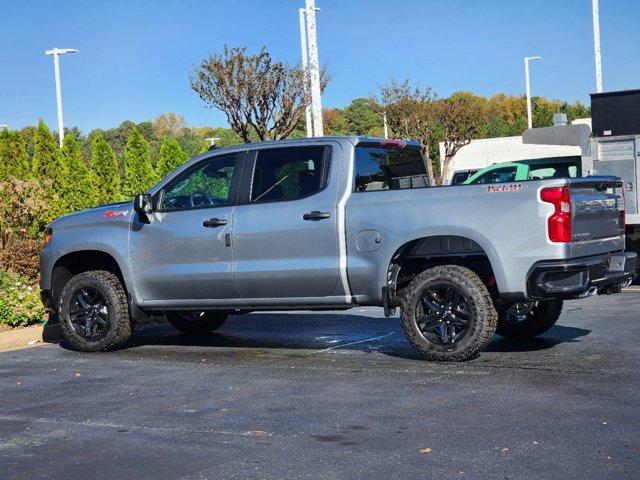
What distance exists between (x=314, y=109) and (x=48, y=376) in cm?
1439

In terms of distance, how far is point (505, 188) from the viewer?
8102mm

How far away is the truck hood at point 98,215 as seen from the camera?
10062mm

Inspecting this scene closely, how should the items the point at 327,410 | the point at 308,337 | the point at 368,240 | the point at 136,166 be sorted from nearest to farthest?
the point at 327,410 < the point at 368,240 < the point at 308,337 < the point at 136,166

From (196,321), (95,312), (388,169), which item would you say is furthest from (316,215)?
(196,321)

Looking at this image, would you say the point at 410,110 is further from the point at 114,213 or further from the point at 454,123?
the point at 114,213

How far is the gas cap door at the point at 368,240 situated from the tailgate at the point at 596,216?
1.64m

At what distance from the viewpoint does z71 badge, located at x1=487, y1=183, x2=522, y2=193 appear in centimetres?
804

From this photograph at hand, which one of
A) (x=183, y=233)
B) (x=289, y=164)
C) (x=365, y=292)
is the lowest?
(x=365, y=292)

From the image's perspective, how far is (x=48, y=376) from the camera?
882cm

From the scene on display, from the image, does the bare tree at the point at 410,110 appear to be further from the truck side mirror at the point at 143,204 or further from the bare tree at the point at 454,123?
the truck side mirror at the point at 143,204

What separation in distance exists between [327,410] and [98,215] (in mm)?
4302

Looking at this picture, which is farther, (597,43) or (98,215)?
(597,43)

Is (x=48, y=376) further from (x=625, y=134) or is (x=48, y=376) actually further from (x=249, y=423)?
(x=625, y=134)

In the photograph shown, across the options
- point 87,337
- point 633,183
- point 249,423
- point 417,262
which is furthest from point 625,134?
point 249,423
